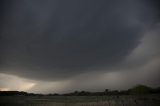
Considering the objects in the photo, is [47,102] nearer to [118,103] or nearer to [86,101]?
[86,101]

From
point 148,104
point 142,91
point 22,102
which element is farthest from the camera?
point 142,91

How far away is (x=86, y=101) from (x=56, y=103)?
3.59 metres

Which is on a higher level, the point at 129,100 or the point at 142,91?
the point at 142,91

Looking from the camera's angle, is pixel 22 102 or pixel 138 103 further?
pixel 22 102

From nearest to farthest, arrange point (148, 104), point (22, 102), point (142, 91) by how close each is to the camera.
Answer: point (148, 104) → point (22, 102) → point (142, 91)

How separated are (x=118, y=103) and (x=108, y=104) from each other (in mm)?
1266

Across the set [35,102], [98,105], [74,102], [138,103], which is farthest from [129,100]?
[35,102]

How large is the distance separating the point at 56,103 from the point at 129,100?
28.6 ft

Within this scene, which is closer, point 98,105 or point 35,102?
point 98,105

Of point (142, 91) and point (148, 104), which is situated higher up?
point (142, 91)

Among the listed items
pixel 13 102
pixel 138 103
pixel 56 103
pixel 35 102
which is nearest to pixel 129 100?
pixel 138 103

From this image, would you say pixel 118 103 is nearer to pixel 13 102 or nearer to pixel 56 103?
pixel 56 103

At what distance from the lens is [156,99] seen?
30.8 metres

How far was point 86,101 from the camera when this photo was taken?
1221 inches
